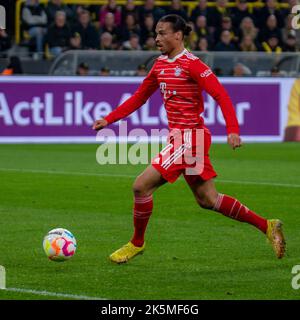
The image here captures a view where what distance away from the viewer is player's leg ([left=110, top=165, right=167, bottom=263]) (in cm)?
934

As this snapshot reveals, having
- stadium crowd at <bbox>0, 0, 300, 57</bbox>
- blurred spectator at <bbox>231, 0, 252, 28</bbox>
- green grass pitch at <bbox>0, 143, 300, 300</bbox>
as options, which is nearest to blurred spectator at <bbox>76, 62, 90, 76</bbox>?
stadium crowd at <bbox>0, 0, 300, 57</bbox>

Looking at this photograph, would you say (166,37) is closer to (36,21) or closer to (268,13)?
(36,21)

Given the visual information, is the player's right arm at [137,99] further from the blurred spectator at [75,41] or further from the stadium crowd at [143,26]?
the blurred spectator at [75,41]

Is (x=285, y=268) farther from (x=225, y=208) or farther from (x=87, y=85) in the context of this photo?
(x=87, y=85)

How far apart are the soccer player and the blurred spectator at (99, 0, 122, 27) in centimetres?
1706

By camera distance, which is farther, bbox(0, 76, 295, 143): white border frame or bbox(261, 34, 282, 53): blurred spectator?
bbox(261, 34, 282, 53): blurred spectator

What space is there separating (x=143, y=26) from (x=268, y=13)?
147 inches

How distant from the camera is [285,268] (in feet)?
30.0

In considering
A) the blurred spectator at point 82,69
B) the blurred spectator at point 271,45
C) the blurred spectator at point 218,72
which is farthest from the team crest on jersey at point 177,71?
the blurred spectator at point 271,45

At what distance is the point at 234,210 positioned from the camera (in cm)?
955

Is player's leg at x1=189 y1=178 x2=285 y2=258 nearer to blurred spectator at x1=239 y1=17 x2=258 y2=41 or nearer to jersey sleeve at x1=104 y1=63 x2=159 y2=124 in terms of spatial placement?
jersey sleeve at x1=104 y1=63 x2=159 y2=124

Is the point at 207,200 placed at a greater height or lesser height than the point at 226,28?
greater

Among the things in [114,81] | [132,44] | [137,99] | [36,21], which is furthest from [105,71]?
[137,99]

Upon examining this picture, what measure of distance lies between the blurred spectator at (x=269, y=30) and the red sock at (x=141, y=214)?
18.8m
